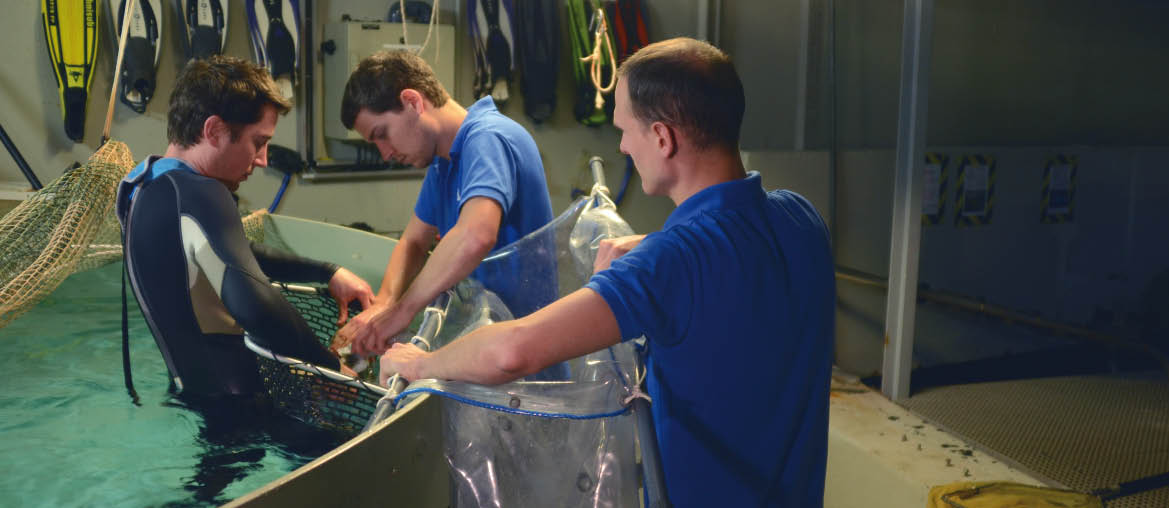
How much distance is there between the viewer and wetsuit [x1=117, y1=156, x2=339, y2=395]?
153cm

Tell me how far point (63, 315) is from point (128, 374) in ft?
3.50

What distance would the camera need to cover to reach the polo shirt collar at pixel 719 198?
1.06 meters

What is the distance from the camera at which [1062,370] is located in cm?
425

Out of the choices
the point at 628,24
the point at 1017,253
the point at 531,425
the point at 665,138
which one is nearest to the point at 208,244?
the point at 531,425

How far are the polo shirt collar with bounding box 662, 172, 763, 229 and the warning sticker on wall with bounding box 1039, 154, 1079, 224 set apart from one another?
12.9 ft

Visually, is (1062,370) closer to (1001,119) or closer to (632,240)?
(1001,119)

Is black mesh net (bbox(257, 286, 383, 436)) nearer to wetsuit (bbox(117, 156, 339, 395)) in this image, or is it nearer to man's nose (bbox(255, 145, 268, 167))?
wetsuit (bbox(117, 156, 339, 395))

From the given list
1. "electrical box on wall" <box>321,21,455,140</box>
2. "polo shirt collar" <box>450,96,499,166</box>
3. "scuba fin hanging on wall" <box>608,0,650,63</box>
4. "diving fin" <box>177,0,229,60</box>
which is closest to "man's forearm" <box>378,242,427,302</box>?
"polo shirt collar" <box>450,96,499,166</box>

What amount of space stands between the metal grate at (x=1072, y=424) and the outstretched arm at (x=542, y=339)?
2268 millimetres

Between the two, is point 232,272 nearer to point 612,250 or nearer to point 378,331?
point 378,331

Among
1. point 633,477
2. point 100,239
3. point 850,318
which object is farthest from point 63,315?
point 850,318

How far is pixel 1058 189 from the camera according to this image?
434 centimetres

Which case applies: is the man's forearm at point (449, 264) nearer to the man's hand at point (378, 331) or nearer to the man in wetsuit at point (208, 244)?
the man's hand at point (378, 331)

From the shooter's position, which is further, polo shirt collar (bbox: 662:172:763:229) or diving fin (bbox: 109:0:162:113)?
diving fin (bbox: 109:0:162:113)
